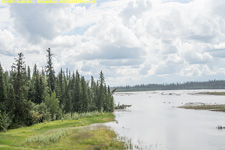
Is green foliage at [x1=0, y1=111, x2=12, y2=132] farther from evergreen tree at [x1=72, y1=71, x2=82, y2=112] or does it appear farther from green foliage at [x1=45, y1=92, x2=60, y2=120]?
evergreen tree at [x1=72, y1=71, x2=82, y2=112]

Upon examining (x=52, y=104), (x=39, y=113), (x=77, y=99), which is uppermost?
(x=77, y=99)

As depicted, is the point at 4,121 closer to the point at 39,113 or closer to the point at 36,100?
the point at 39,113

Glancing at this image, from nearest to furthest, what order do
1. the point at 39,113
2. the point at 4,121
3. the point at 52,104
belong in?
the point at 4,121 < the point at 39,113 < the point at 52,104

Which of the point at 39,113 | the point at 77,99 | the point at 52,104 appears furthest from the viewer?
the point at 77,99

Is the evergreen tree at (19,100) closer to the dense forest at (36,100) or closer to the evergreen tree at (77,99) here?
the dense forest at (36,100)

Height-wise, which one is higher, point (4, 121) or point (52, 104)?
point (52, 104)

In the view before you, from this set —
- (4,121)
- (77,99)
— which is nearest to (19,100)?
(4,121)

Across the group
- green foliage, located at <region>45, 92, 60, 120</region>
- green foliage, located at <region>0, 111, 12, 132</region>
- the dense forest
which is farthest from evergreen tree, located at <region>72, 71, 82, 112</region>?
green foliage, located at <region>0, 111, 12, 132</region>

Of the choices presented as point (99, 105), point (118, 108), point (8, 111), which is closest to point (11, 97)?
point (8, 111)

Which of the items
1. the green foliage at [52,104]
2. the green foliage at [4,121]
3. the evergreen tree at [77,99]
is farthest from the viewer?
the evergreen tree at [77,99]

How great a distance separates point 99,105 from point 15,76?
48030mm

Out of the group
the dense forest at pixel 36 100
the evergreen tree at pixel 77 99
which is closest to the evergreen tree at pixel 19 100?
the dense forest at pixel 36 100

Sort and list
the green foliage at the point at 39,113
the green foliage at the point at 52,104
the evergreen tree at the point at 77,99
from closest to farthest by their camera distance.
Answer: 1. the green foliage at the point at 39,113
2. the green foliage at the point at 52,104
3. the evergreen tree at the point at 77,99

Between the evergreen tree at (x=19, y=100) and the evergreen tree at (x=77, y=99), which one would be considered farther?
the evergreen tree at (x=77, y=99)
